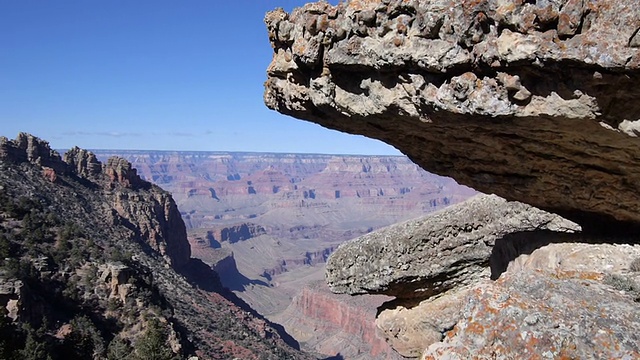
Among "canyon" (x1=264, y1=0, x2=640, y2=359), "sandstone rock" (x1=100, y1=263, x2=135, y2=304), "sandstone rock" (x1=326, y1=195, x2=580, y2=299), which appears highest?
"canyon" (x1=264, y1=0, x2=640, y2=359)

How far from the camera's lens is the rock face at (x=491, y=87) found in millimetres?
3834

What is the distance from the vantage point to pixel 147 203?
78.8 m

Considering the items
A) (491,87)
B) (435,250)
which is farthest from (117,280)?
A: (491,87)

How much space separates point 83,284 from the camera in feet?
121

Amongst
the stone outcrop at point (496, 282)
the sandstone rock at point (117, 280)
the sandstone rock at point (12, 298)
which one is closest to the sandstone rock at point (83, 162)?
the sandstone rock at point (117, 280)

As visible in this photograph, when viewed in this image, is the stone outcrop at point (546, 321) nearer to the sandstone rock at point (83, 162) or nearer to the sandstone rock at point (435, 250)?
the sandstone rock at point (435, 250)

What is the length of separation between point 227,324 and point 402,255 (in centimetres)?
4401

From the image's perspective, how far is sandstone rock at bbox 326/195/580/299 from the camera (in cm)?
929

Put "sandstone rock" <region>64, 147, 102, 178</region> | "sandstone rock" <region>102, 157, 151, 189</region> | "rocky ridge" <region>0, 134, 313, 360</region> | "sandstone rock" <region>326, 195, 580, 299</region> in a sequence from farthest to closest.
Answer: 1. "sandstone rock" <region>102, 157, 151, 189</region>
2. "sandstone rock" <region>64, 147, 102, 178</region>
3. "rocky ridge" <region>0, 134, 313, 360</region>
4. "sandstone rock" <region>326, 195, 580, 299</region>

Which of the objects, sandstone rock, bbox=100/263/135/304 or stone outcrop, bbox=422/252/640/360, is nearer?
stone outcrop, bbox=422/252/640/360

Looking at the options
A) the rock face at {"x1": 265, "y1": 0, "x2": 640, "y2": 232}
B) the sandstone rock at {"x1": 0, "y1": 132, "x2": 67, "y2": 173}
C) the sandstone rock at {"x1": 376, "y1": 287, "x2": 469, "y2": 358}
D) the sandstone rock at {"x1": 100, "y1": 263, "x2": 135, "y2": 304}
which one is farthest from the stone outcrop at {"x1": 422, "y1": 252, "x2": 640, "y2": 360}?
the sandstone rock at {"x1": 0, "y1": 132, "x2": 67, "y2": 173}

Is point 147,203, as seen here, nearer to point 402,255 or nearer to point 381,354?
point 381,354

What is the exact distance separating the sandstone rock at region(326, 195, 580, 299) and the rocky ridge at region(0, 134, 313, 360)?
18.3 m

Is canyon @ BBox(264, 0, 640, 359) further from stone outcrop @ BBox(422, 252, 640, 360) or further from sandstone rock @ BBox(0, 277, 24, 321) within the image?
sandstone rock @ BBox(0, 277, 24, 321)
